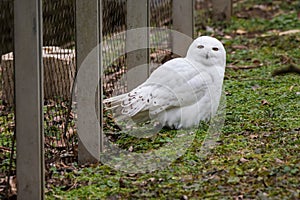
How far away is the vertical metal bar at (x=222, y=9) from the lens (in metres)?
9.88

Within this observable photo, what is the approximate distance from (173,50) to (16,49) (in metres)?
3.76

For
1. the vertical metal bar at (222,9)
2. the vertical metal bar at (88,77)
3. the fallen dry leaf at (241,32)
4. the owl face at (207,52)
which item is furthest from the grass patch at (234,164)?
the vertical metal bar at (222,9)

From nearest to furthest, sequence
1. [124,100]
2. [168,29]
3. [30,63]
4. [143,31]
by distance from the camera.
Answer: [30,63] < [124,100] < [143,31] < [168,29]

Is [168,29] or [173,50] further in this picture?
[168,29]

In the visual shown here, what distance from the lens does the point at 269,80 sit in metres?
7.17

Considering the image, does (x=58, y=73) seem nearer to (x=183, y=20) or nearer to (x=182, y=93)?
(x=182, y=93)

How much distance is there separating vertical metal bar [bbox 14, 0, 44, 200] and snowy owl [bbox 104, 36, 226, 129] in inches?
58.2

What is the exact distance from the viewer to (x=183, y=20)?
24.2ft

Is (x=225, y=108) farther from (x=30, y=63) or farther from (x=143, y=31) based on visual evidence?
(x=30, y=63)

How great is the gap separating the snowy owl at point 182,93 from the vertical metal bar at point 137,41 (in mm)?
486

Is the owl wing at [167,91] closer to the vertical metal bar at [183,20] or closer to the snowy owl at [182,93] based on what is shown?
the snowy owl at [182,93]

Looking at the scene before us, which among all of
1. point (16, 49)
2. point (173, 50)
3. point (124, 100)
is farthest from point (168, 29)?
point (16, 49)

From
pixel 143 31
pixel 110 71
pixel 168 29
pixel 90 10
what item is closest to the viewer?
pixel 90 10

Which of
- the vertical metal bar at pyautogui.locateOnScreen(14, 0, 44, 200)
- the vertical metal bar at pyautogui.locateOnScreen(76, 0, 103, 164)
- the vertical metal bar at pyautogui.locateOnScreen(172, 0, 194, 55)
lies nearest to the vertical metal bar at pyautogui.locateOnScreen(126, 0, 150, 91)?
the vertical metal bar at pyautogui.locateOnScreen(76, 0, 103, 164)
